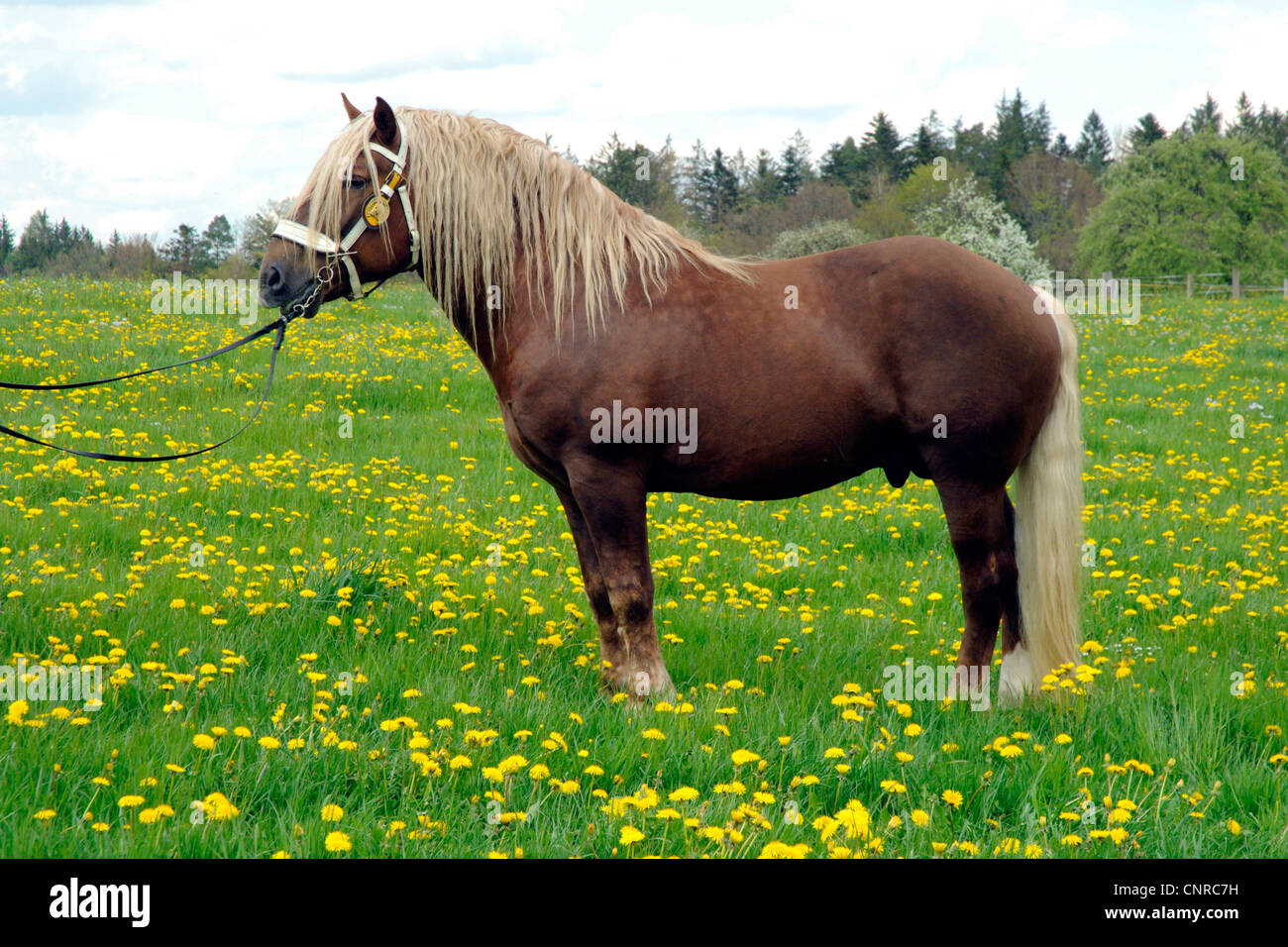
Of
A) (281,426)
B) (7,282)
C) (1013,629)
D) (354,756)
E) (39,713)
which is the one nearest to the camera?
(354,756)

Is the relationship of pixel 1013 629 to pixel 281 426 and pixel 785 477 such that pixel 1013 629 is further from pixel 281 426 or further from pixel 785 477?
pixel 281 426

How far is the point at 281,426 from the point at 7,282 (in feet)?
41.7

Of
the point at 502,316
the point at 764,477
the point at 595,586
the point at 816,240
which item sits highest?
the point at 816,240

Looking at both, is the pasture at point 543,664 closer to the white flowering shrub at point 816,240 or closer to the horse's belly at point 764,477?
the horse's belly at point 764,477

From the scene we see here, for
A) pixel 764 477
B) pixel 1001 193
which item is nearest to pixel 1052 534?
pixel 764 477

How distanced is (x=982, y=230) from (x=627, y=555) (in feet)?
123

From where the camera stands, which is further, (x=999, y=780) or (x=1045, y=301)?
(x=1045, y=301)

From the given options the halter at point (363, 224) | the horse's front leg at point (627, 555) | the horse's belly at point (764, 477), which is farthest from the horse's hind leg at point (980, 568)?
the halter at point (363, 224)

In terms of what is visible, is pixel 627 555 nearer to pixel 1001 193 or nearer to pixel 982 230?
pixel 982 230

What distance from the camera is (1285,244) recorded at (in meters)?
42.6

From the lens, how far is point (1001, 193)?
187 feet

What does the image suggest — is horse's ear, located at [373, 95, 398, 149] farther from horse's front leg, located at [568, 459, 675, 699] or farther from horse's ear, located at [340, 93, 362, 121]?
horse's front leg, located at [568, 459, 675, 699]
